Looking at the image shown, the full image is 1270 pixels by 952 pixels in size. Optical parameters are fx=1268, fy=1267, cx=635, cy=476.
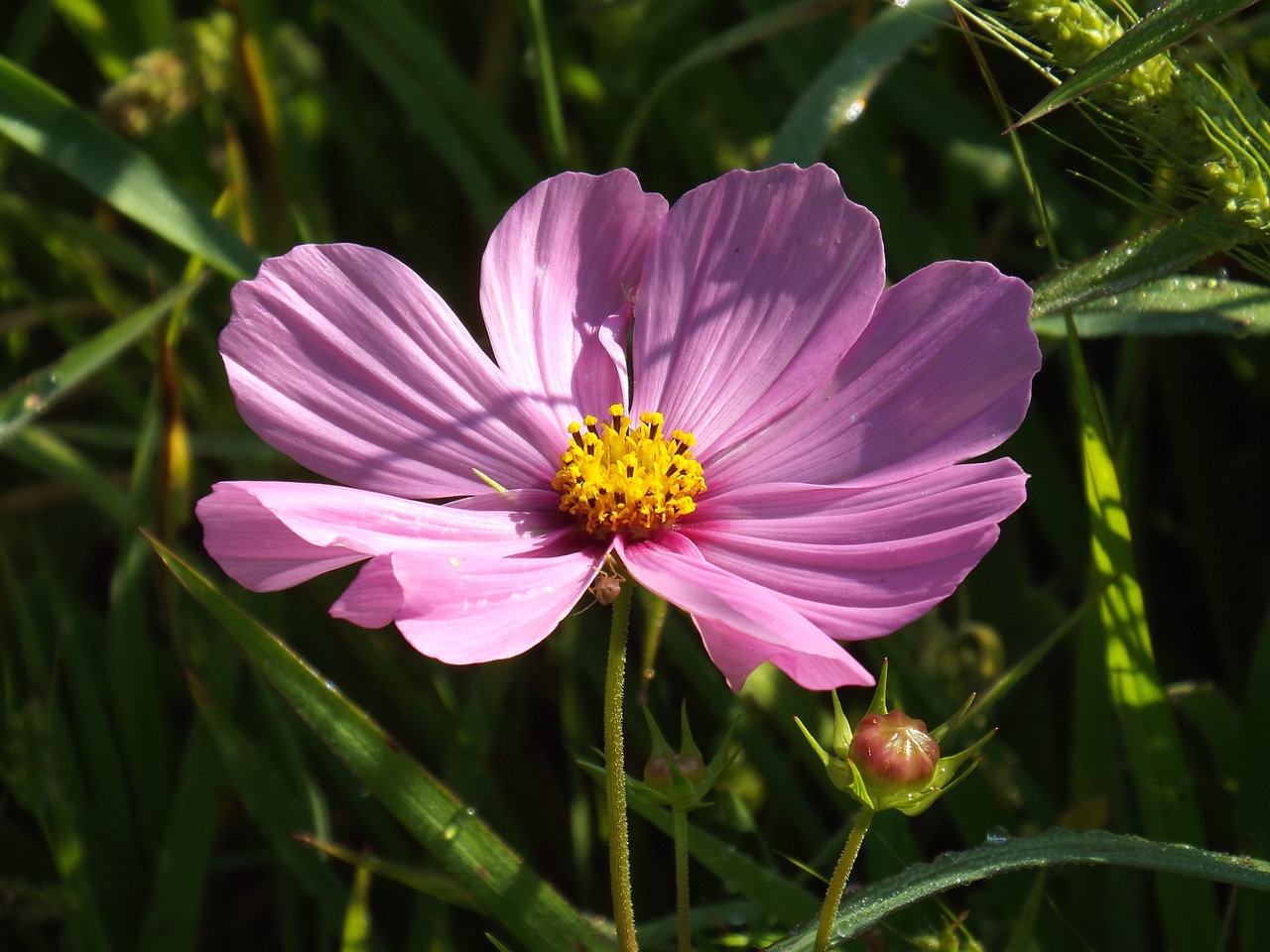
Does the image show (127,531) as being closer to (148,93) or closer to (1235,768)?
(148,93)

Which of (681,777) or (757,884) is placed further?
(757,884)

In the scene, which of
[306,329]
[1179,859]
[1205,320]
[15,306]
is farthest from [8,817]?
[1205,320]

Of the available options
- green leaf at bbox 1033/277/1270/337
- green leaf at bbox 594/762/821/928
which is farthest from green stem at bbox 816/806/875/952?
green leaf at bbox 1033/277/1270/337

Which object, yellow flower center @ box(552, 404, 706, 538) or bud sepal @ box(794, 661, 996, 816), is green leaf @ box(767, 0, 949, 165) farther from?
bud sepal @ box(794, 661, 996, 816)

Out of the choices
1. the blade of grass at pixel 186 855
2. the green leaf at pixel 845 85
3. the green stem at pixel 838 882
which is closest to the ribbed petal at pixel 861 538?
the green stem at pixel 838 882

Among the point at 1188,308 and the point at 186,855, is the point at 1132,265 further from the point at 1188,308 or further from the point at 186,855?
the point at 186,855

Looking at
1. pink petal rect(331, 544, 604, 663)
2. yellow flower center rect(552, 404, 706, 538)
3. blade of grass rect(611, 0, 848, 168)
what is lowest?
pink petal rect(331, 544, 604, 663)

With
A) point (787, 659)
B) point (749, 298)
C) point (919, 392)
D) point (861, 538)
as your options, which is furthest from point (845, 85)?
point (787, 659)
